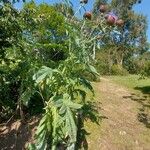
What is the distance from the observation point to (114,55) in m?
37.2

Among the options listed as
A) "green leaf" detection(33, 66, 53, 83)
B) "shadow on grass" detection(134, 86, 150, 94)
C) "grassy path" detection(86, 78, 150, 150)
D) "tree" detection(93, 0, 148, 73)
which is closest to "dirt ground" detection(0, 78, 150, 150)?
"grassy path" detection(86, 78, 150, 150)

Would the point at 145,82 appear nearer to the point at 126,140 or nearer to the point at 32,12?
the point at 126,140

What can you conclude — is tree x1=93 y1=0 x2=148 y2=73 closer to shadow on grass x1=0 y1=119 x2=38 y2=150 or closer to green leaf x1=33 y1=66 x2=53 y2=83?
shadow on grass x1=0 y1=119 x2=38 y2=150

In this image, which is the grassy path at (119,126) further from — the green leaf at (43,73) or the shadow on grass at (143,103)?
the green leaf at (43,73)

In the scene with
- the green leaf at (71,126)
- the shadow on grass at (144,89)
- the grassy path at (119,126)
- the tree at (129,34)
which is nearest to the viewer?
the green leaf at (71,126)

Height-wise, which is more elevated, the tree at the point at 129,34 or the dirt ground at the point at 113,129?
the tree at the point at 129,34

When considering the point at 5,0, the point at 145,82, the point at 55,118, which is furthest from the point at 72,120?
the point at 145,82

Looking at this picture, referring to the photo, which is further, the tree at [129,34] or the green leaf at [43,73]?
the tree at [129,34]

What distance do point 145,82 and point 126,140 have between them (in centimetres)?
661

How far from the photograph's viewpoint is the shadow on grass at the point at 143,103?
10403mm

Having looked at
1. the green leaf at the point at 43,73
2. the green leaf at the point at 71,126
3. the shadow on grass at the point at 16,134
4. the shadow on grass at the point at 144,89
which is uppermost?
the green leaf at the point at 43,73

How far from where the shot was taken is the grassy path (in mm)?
8672

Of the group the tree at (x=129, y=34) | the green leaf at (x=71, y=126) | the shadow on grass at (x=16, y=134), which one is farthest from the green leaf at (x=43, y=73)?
the tree at (x=129, y=34)

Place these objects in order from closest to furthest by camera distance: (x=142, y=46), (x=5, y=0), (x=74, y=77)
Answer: (x=74, y=77) → (x=5, y=0) → (x=142, y=46)
